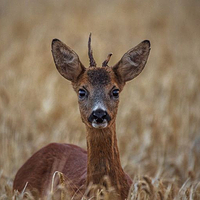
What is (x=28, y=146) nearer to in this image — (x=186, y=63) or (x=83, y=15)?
(x=186, y=63)

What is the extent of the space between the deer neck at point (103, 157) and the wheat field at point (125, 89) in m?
0.23

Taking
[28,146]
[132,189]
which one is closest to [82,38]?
[28,146]

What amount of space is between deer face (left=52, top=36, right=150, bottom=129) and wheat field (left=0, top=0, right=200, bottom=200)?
795mm

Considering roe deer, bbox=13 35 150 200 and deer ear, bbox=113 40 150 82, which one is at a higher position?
deer ear, bbox=113 40 150 82

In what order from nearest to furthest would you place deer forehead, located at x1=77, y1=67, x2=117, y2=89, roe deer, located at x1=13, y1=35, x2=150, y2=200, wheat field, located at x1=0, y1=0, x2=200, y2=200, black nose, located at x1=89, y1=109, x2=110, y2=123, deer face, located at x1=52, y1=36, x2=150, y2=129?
black nose, located at x1=89, y1=109, x2=110, y2=123 → deer face, located at x1=52, y1=36, x2=150, y2=129 → roe deer, located at x1=13, y1=35, x2=150, y2=200 → deer forehead, located at x1=77, y1=67, x2=117, y2=89 → wheat field, located at x1=0, y1=0, x2=200, y2=200

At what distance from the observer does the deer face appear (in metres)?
4.96

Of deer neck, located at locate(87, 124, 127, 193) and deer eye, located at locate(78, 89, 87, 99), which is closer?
deer neck, located at locate(87, 124, 127, 193)

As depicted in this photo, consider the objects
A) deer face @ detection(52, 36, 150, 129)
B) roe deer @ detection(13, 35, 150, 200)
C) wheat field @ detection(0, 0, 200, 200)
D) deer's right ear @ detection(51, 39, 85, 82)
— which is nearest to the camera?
deer face @ detection(52, 36, 150, 129)

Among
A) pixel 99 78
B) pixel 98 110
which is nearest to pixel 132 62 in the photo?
pixel 99 78

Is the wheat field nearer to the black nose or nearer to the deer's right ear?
the black nose

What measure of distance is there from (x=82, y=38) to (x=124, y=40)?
1.23m

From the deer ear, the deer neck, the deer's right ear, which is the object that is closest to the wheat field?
the deer neck

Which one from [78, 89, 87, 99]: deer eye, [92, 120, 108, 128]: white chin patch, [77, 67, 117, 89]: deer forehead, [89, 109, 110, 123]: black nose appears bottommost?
[92, 120, 108, 128]: white chin patch

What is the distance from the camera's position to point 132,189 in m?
5.19
